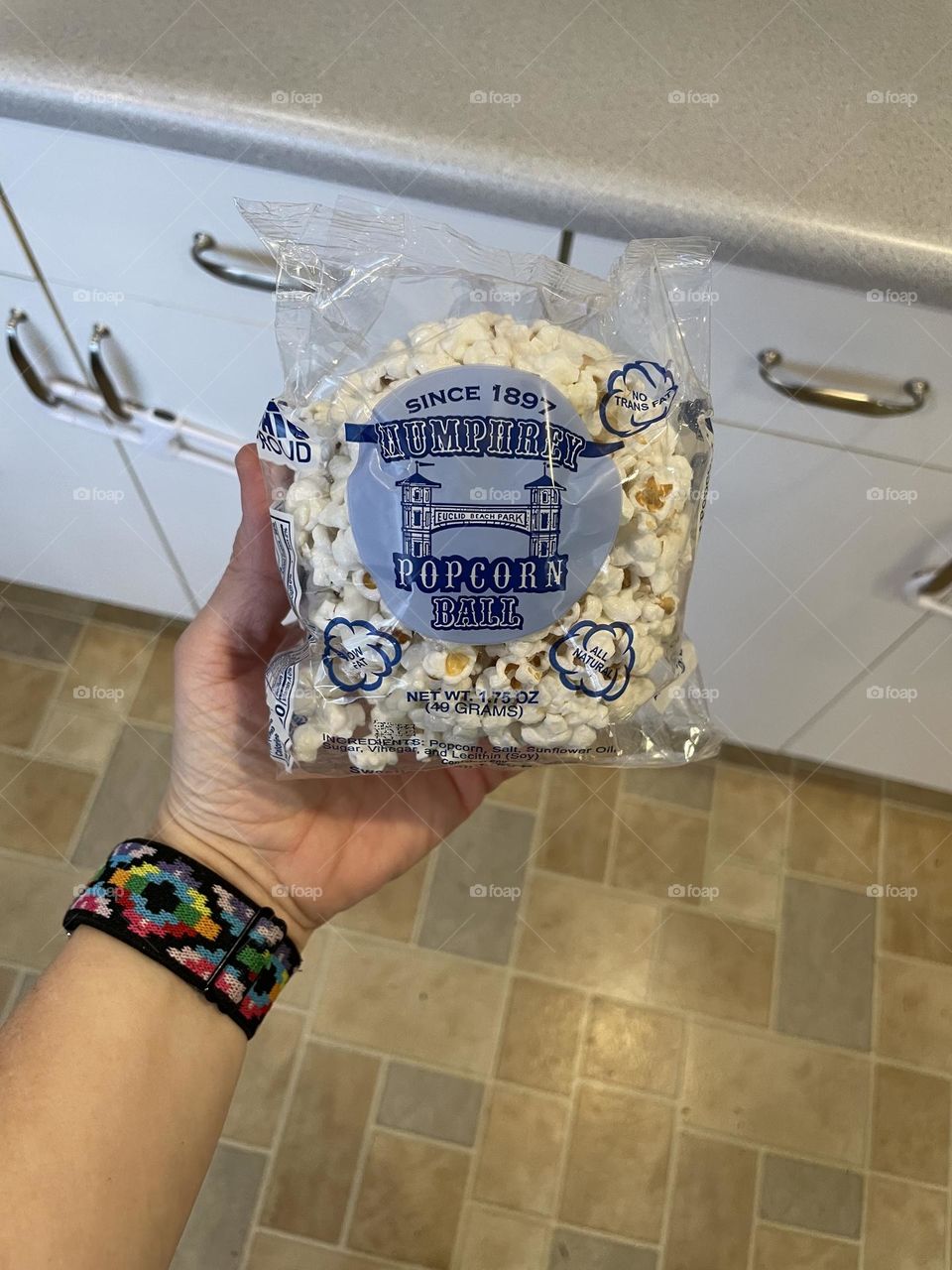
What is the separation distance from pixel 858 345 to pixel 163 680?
1152 millimetres

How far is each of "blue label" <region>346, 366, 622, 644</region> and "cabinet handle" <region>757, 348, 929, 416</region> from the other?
0.76 ft

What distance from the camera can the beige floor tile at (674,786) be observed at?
1465 millimetres

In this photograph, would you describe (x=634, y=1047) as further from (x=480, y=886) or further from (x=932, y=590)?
(x=932, y=590)

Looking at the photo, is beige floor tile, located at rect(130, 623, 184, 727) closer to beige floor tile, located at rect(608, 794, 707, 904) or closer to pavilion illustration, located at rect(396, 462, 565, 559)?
beige floor tile, located at rect(608, 794, 707, 904)

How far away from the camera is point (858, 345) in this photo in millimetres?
731

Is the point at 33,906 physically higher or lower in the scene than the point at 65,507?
lower

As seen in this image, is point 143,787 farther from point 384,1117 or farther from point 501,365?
point 501,365

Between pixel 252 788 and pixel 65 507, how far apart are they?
1.96 ft

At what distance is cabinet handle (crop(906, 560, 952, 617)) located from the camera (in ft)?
2.99

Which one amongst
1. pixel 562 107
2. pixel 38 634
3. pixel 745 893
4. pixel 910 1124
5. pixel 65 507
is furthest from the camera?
pixel 38 634

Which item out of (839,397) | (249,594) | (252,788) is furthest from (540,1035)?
(839,397)

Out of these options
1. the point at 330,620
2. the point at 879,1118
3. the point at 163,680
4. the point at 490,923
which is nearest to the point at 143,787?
the point at 163,680

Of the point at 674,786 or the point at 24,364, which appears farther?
the point at 674,786

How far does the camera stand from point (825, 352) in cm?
74
